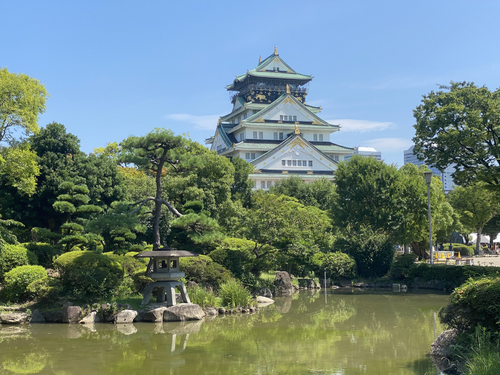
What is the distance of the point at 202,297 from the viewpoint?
15055 millimetres

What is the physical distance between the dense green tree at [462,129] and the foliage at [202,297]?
10132 mm

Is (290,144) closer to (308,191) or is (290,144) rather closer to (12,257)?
(308,191)

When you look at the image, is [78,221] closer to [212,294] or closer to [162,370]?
[212,294]

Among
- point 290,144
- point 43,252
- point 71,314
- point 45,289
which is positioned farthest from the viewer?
point 290,144

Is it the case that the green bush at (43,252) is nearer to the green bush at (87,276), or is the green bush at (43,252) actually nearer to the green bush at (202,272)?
the green bush at (87,276)

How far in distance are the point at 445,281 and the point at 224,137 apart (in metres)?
30.0

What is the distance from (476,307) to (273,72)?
45.9 meters

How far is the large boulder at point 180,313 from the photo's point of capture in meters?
13.7

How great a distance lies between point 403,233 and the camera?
24.7 metres

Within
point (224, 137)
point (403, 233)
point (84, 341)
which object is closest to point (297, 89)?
point (224, 137)

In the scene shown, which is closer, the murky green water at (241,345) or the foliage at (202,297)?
the murky green water at (241,345)

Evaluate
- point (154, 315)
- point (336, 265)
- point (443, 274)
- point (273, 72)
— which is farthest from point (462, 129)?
point (273, 72)

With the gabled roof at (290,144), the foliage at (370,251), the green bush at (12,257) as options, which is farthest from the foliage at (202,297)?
the gabled roof at (290,144)

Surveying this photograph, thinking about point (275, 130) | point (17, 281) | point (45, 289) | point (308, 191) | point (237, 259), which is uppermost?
point (275, 130)
